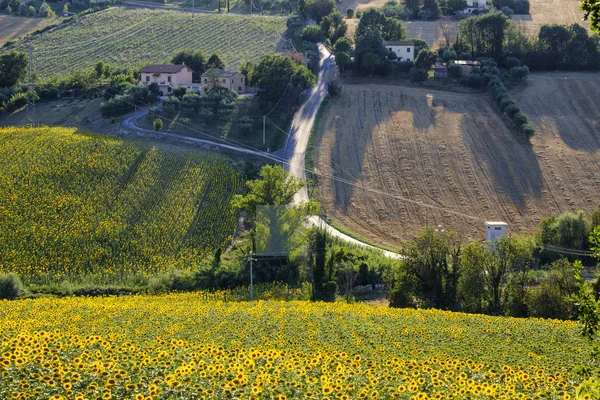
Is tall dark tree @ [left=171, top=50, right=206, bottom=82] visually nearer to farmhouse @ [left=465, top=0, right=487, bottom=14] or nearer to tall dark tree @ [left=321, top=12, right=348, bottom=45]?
tall dark tree @ [left=321, top=12, right=348, bottom=45]

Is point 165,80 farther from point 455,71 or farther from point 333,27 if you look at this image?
point 455,71

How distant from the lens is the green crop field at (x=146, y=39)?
108250 mm

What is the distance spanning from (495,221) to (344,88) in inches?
1288

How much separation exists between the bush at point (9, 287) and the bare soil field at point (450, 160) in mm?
26920

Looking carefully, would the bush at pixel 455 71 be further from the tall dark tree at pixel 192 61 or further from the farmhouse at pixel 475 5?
the farmhouse at pixel 475 5

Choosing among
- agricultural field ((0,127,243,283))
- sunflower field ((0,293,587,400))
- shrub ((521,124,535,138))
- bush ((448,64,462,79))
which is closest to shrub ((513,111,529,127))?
shrub ((521,124,535,138))

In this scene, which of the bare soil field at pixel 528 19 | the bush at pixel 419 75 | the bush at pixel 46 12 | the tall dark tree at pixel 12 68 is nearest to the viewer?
the tall dark tree at pixel 12 68

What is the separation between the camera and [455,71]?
93.8 meters

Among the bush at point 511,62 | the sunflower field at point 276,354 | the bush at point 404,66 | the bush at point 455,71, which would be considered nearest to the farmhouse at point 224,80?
the bush at point 404,66

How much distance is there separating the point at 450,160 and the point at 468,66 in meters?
23.9

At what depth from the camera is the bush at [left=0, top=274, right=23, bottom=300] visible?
44656 mm

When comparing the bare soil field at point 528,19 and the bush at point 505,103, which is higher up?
the bare soil field at point 528,19

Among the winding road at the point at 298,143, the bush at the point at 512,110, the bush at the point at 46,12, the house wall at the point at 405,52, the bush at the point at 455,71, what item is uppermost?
the bush at the point at 46,12

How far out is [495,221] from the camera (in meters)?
65.4
